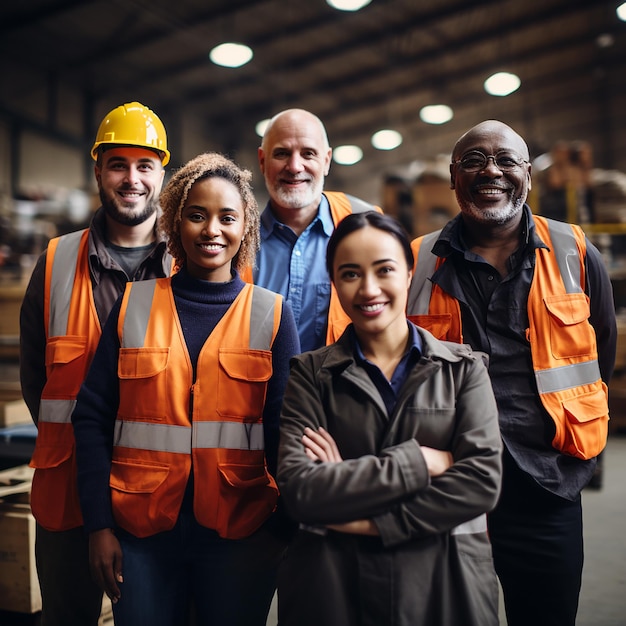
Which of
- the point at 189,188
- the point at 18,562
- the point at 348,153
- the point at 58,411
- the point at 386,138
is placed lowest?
the point at 18,562

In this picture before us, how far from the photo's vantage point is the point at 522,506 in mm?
2070

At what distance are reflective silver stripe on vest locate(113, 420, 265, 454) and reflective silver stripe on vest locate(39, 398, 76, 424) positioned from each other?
0.48m

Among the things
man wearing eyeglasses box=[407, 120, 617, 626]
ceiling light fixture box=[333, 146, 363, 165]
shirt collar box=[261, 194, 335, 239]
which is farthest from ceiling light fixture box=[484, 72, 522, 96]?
man wearing eyeglasses box=[407, 120, 617, 626]

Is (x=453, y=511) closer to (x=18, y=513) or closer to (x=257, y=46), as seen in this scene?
(x=18, y=513)

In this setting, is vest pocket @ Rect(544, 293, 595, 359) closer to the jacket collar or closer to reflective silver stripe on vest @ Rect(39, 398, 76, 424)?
the jacket collar

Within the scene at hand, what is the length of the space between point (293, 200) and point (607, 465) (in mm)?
5143

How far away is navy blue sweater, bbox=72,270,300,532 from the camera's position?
68.2 inches

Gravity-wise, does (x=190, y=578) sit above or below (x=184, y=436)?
below

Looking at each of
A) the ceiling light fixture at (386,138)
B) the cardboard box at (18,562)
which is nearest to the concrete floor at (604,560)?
the cardboard box at (18,562)

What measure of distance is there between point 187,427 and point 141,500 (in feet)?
0.74

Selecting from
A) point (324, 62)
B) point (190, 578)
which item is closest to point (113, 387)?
point (190, 578)

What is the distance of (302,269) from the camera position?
2580mm

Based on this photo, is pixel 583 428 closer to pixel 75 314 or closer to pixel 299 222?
pixel 299 222

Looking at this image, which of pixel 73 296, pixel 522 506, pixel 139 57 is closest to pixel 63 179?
pixel 139 57
